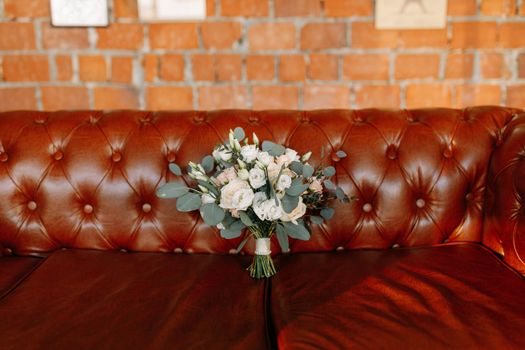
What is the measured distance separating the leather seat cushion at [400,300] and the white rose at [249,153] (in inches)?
13.8

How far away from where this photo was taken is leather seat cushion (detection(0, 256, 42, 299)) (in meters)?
1.23

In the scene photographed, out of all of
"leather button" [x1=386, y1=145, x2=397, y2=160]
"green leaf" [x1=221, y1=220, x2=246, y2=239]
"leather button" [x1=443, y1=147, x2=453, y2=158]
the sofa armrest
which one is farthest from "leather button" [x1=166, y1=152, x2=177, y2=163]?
the sofa armrest

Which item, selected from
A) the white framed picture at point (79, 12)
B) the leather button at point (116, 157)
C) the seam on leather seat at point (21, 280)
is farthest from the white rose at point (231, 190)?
the white framed picture at point (79, 12)

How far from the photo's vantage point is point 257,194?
115 centimetres

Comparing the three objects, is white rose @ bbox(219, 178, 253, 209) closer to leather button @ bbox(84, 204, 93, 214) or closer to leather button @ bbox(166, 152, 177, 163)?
leather button @ bbox(166, 152, 177, 163)

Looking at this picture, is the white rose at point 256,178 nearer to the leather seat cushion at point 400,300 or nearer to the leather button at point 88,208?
the leather seat cushion at point 400,300

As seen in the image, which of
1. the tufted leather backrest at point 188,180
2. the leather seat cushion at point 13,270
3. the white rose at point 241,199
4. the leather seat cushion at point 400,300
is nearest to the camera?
the leather seat cushion at point 400,300

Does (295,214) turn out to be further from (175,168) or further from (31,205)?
(31,205)

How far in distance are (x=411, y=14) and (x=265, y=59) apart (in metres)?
0.61

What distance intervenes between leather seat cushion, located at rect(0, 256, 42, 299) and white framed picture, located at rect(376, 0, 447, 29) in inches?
60.7

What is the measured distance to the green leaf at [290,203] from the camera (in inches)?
45.1

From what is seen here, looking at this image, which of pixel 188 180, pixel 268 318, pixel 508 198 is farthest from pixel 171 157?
pixel 508 198

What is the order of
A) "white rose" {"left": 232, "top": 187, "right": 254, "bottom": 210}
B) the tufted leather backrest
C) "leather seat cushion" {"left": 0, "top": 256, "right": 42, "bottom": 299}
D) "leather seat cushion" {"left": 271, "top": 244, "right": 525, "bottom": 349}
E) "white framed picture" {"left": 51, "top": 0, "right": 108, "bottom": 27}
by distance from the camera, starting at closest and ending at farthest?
"leather seat cushion" {"left": 271, "top": 244, "right": 525, "bottom": 349} → "white rose" {"left": 232, "top": 187, "right": 254, "bottom": 210} → "leather seat cushion" {"left": 0, "top": 256, "right": 42, "bottom": 299} → the tufted leather backrest → "white framed picture" {"left": 51, "top": 0, "right": 108, "bottom": 27}

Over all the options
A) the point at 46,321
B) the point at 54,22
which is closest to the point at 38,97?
the point at 54,22
